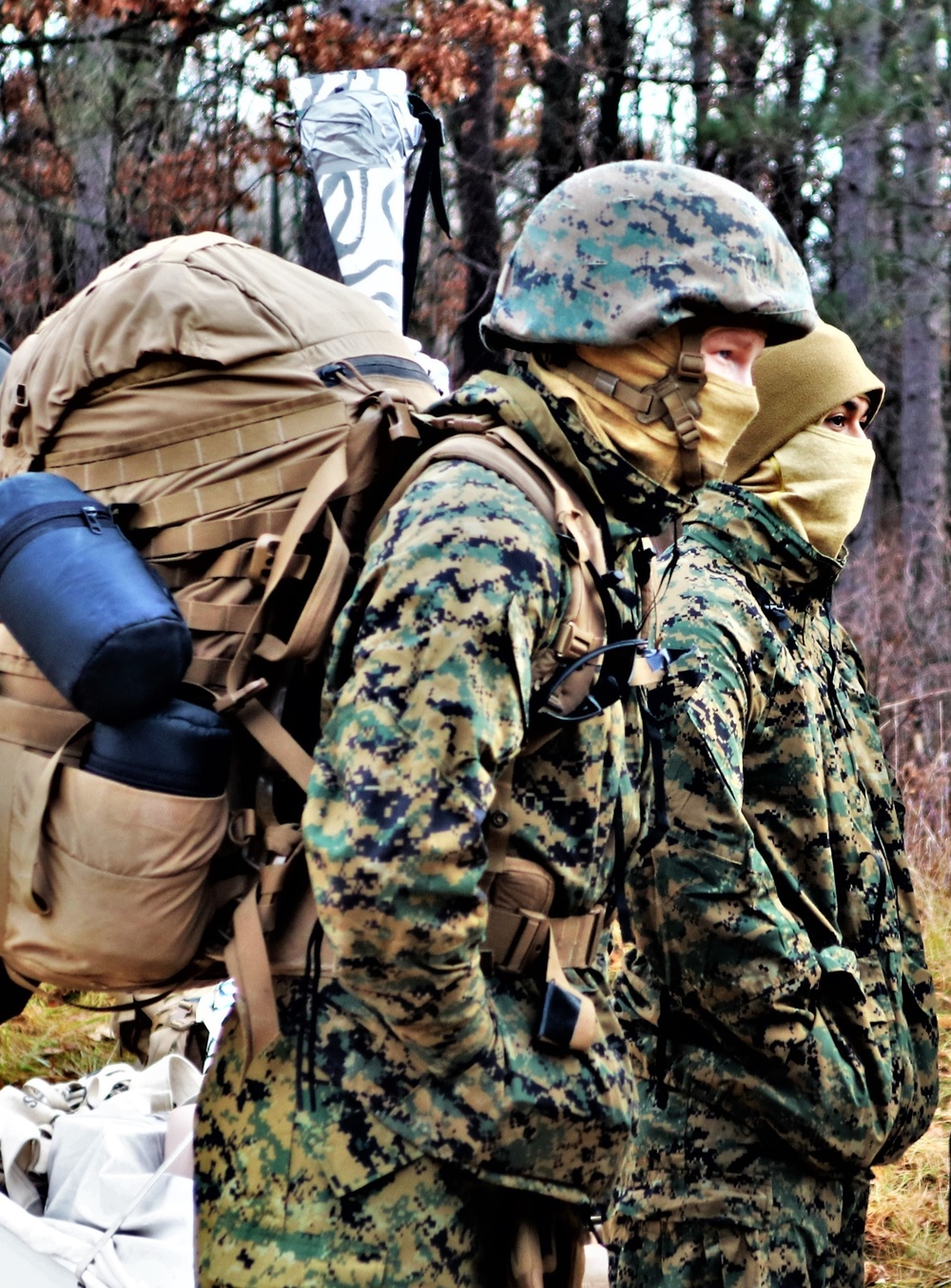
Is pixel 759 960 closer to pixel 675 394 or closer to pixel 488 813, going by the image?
pixel 488 813

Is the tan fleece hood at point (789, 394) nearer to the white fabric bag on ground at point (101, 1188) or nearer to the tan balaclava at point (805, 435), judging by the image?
the tan balaclava at point (805, 435)

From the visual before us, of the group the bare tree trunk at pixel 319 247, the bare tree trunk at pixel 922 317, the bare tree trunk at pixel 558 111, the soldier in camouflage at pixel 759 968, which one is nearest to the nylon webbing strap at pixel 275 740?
the soldier in camouflage at pixel 759 968

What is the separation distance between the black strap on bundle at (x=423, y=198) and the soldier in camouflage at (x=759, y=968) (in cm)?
108

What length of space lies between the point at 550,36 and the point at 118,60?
371 cm

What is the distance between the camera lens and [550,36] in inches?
478

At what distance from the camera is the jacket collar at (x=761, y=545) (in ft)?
10.4

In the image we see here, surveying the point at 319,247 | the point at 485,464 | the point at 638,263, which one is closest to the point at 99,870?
the point at 485,464

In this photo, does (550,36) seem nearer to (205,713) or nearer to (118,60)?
(118,60)

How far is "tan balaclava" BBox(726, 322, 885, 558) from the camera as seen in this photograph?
337 cm

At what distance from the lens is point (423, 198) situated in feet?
12.1

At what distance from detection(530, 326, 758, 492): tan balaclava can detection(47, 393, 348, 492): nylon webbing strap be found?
38 cm

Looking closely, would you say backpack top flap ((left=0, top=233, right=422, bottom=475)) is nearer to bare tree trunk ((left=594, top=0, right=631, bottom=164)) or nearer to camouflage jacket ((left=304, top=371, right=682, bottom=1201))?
camouflage jacket ((left=304, top=371, right=682, bottom=1201))

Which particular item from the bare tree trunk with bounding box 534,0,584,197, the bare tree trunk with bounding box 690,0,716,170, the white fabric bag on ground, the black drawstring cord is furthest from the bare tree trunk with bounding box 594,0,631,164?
the black drawstring cord

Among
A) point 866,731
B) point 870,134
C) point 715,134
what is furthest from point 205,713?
point 870,134
